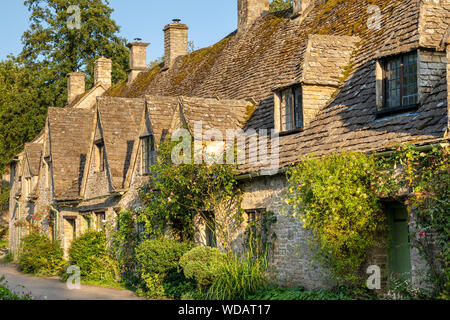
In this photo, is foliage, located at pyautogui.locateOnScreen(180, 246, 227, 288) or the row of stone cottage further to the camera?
foliage, located at pyautogui.locateOnScreen(180, 246, 227, 288)

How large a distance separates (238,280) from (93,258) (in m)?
8.97

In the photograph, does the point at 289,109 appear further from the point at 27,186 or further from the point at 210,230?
the point at 27,186

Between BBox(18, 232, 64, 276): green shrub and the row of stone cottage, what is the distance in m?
0.95

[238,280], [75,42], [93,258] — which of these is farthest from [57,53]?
[238,280]

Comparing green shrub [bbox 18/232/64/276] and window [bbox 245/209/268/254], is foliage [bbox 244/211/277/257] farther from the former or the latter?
green shrub [bbox 18/232/64/276]

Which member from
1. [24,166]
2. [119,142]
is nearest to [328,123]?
[119,142]

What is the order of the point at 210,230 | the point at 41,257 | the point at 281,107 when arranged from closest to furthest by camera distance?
the point at 281,107 → the point at 210,230 → the point at 41,257

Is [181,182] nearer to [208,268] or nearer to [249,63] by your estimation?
[208,268]

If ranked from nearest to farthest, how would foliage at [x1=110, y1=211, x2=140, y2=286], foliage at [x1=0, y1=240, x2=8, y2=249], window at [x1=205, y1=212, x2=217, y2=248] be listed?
1. window at [x1=205, y1=212, x2=217, y2=248]
2. foliage at [x1=110, y1=211, x2=140, y2=286]
3. foliage at [x1=0, y1=240, x2=8, y2=249]

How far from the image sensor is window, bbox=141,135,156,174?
1945 centimetres

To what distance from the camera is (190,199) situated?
1636 cm

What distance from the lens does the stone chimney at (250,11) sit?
23828 millimetres

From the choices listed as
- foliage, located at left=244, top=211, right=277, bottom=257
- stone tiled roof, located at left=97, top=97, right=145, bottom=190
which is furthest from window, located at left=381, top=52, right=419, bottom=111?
stone tiled roof, located at left=97, top=97, right=145, bottom=190
